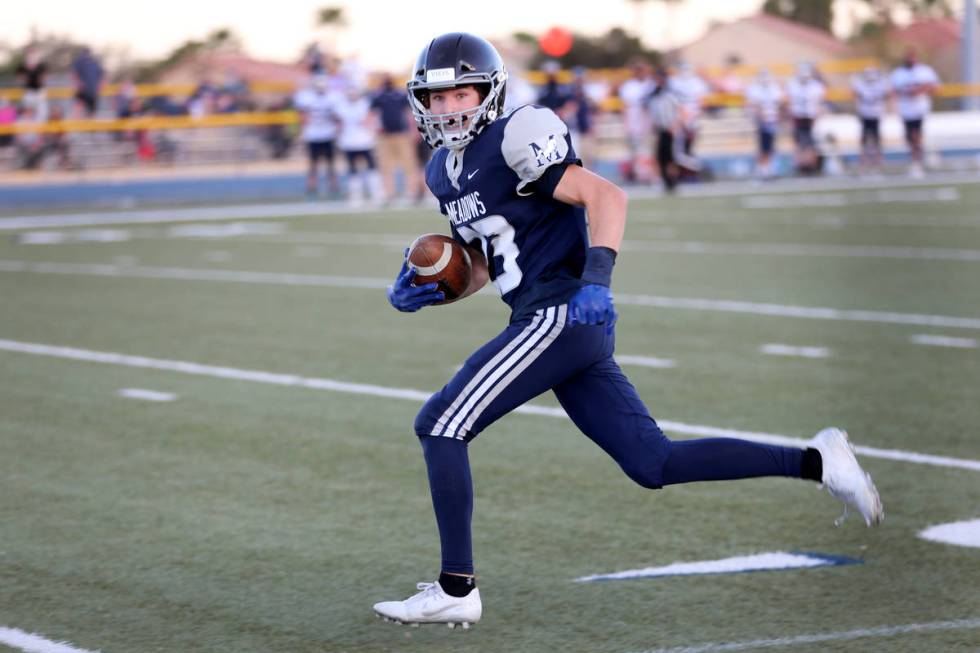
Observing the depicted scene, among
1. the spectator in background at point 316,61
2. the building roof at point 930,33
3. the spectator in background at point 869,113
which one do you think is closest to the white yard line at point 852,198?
the spectator in background at point 869,113

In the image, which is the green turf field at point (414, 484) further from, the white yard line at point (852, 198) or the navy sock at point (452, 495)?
the white yard line at point (852, 198)

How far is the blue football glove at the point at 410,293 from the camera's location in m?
4.68

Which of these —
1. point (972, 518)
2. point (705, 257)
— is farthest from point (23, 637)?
point (705, 257)

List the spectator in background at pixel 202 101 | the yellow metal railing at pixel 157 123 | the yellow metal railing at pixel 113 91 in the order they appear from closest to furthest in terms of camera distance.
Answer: the yellow metal railing at pixel 157 123 → the yellow metal railing at pixel 113 91 → the spectator in background at pixel 202 101

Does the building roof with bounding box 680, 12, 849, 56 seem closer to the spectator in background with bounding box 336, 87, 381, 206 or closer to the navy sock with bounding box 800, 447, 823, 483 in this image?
the spectator in background with bounding box 336, 87, 381, 206

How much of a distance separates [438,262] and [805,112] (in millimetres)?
24385

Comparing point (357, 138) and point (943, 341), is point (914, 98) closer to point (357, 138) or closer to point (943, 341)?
point (357, 138)

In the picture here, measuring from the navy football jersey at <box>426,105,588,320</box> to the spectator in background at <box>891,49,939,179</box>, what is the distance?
78.3 ft

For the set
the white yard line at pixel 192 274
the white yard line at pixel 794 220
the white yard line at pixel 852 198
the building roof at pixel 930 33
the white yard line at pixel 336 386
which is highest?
the white yard line at pixel 336 386

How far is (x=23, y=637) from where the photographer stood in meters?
4.35

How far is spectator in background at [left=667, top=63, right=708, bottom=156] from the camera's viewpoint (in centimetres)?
2635

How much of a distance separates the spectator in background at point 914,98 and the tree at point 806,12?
220 ft

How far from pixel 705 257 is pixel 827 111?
27830mm

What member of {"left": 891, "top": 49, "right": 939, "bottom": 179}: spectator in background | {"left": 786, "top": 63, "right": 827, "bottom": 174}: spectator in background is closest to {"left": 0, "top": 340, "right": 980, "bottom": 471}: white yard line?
{"left": 786, "top": 63, "right": 827, "bottom": 174}: spectator in background
